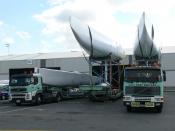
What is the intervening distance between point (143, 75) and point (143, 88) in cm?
83

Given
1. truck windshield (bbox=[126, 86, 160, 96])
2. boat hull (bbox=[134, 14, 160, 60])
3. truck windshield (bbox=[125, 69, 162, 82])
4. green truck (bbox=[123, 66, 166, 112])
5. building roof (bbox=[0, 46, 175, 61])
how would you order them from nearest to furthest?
green truck (bbox=[123, 66, 166, 112]), truck windshield (bbox=[126, 86, 160, 96]), truck windshield (bbox=[125, 69, 162, 82]), boat hull (bbox=[134, 14, 160, 60]), building roof (bbox=[0, 46, 175, 61])

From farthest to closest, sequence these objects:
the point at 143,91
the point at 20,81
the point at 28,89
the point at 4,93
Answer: the point at 4,93 → the point at 20,81 → the point at 28,89 → the point at 143,91

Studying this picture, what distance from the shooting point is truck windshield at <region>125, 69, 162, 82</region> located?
982 inches

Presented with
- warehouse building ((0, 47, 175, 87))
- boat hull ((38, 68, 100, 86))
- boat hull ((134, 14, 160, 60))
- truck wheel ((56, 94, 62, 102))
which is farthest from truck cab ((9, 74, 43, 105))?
warehouse building ((0, 47, 175, 87))

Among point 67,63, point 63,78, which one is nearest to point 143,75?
point 63,78

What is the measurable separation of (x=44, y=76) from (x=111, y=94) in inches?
225

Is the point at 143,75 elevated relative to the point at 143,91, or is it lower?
elevated

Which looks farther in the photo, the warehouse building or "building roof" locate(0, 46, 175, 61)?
Answer: "building roof" locate(0, 46, 175, 61)

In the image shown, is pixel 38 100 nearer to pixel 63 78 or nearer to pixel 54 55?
pixel 63 78

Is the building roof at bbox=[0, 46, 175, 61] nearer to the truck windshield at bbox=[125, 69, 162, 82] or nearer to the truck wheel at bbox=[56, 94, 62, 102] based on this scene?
the truck wheel at bbox=[56, 94, 62, 102]

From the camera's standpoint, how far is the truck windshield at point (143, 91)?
24547 mm

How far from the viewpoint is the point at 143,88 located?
24.7 meters

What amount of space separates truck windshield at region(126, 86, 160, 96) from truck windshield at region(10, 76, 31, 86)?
11.1m

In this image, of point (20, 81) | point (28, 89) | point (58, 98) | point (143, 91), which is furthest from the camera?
point (58, 98)
